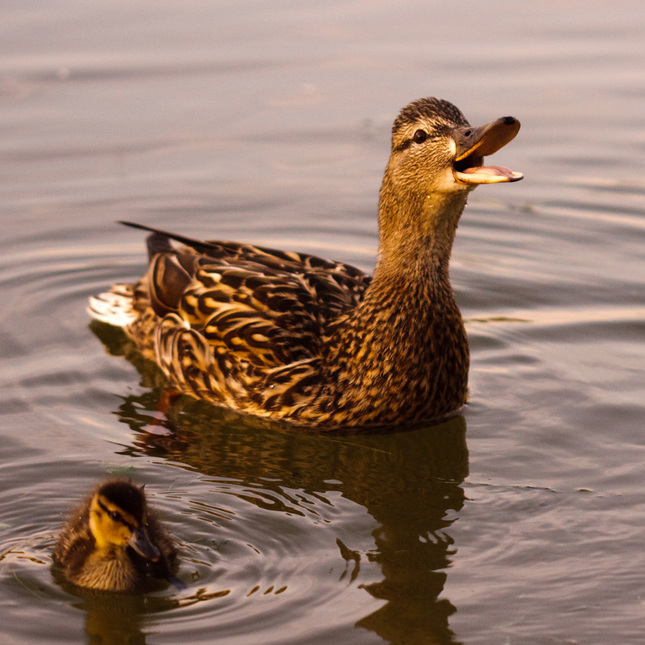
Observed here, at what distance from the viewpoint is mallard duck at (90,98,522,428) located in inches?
257

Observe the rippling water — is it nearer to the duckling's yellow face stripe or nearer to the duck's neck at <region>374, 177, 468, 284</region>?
the duckling's yellow face stripe

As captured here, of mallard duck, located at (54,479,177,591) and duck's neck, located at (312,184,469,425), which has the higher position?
duck's neck, located at (312,184,469,425)

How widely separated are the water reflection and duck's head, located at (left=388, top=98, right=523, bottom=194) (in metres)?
1.45

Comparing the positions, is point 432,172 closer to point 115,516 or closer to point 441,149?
point 441,149

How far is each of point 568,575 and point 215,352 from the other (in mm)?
2731

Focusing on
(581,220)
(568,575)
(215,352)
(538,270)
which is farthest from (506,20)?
(568,575)

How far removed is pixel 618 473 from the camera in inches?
248

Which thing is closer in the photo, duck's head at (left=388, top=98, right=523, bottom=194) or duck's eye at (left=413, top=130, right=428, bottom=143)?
duck's head at (left=388, top=98, right=523, bottom=194)

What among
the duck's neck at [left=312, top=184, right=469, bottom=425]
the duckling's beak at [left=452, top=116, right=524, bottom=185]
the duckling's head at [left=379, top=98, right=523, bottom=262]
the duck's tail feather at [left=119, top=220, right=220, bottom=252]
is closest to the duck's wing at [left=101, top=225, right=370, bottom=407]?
the duck's tail feather at [left=119, top=220, right=220, bottom=252]

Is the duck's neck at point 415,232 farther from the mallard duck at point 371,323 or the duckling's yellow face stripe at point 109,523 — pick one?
the duckling's yellow face stripe at point 109,523

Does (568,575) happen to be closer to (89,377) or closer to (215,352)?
(215,352)

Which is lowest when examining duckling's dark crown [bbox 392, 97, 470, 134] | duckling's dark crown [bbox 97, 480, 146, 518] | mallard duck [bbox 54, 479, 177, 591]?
mallard duck [bbox 54, 479, 177, 591]

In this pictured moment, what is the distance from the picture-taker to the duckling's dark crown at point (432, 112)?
253 inches

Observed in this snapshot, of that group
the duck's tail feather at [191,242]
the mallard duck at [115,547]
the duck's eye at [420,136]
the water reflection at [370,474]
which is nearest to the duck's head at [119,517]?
the mallard duck at [115,547]
